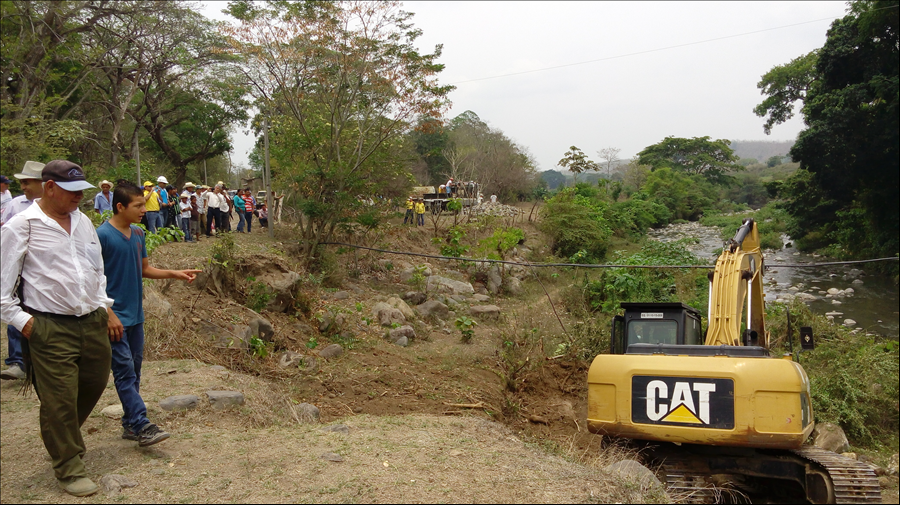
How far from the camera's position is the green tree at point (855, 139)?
1095 cm

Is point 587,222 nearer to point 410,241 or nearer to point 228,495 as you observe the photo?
point 410,241

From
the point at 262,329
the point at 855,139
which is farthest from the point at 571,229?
the point at 262,329

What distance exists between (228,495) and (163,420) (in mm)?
1801

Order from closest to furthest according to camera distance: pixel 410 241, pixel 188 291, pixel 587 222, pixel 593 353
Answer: pixel 188 291 < pixel 593 353 < pixel 410 241 < pixel 587 222

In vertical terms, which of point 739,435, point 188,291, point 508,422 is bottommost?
point 508,422

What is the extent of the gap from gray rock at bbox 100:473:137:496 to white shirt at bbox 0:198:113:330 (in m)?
1.04

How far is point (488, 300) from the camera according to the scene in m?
17.9

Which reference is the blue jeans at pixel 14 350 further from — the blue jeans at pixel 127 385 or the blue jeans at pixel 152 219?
the blue jeans at pixel 152 219

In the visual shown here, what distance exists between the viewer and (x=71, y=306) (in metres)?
3.86

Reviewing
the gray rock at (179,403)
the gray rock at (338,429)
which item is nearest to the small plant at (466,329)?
the gray rock at (338,429)

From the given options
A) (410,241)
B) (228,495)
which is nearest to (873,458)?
(228,495)

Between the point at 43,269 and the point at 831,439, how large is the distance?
29.4ft

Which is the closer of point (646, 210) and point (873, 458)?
point (873, 458)

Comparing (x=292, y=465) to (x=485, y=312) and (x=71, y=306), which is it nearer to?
(x=71, y=306)
